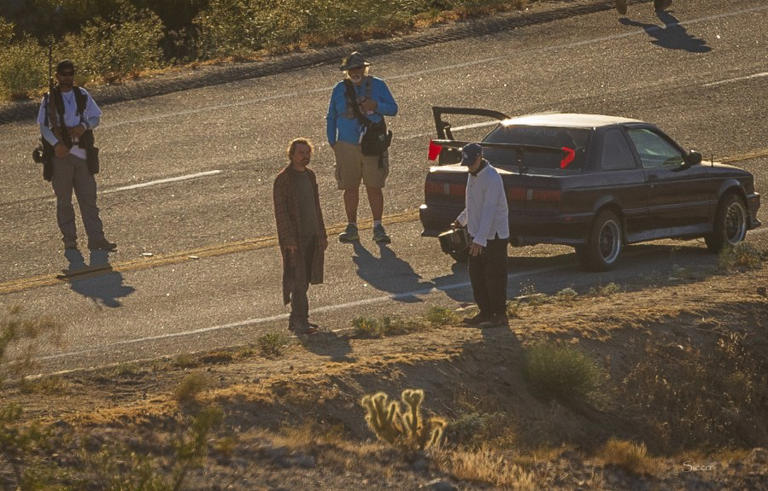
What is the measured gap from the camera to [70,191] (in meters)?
17.5

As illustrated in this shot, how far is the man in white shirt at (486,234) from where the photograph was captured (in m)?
13.2

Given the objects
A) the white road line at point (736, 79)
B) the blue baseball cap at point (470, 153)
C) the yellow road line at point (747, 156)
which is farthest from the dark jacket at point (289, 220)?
the white road line at point (736, 79)

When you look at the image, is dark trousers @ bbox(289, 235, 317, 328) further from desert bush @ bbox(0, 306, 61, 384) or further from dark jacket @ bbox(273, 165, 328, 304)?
desert bush @ bbox(0, 306, 61, 384)

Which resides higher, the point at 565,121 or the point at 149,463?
the point at 565,121

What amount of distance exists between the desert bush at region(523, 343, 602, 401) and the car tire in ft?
11.8

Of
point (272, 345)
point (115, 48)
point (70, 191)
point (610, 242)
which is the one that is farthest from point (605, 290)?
point (115, 48)

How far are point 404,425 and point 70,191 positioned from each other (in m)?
8.13

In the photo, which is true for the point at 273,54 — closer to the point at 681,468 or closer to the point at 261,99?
the point at 261,99

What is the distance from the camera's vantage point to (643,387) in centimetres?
1299

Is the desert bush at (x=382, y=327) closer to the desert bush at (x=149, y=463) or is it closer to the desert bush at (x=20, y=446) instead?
the desert bush at (x=149, y=463)

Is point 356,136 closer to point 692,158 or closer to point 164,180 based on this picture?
point 692,158

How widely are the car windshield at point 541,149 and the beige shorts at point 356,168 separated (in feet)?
5.49

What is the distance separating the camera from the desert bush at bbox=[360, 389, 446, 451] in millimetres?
10406

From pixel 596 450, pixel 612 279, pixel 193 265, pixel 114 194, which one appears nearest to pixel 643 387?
pixel 596 450
